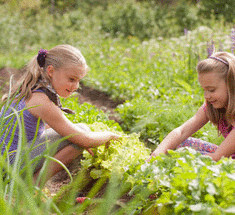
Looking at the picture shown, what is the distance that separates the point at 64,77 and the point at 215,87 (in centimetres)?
119

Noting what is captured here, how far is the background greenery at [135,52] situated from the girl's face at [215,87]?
78 centimetres

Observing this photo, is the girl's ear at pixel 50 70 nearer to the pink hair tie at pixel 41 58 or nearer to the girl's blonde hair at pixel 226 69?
the pink hair tie at pixel 41 58

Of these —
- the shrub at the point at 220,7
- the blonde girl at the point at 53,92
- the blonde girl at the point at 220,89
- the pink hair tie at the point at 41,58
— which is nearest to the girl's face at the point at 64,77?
the blonde girl at the point at 53,92

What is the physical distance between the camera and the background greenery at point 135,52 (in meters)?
3.66

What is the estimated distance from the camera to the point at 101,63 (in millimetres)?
7383

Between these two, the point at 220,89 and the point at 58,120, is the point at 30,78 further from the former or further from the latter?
the point at 220,89

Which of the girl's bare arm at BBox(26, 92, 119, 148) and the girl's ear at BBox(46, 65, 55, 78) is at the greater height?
the girl's ear at BBox(46, 65, 55, 78)

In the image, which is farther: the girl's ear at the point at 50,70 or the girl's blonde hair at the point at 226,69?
the girl's ear at the point at 50,70

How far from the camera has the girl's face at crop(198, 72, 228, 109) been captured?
8.38ft

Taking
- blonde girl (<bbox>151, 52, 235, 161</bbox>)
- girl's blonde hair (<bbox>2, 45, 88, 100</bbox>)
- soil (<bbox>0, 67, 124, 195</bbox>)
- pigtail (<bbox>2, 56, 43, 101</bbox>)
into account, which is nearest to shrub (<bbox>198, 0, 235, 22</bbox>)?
soil (<bbox>0, 67, 124, 195</bbox>)

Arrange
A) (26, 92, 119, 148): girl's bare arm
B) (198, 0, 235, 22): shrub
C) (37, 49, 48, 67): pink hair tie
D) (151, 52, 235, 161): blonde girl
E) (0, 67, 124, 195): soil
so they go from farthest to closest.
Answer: (198, 0, 235, 22): shrub → (0, 67, 124, 195): soil → (37, 49, 48, 67): pink hair tie → (26, 92, 119, 148): girl's bare arm → (151, 52, 235, 161): blonde girl

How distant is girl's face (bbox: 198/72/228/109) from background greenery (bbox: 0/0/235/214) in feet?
2.55

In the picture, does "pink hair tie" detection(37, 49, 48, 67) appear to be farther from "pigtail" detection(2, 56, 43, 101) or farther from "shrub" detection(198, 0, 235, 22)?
"shrub" detection(198, 0, 235, 22)

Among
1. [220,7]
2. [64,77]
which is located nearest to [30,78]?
[64,77]
